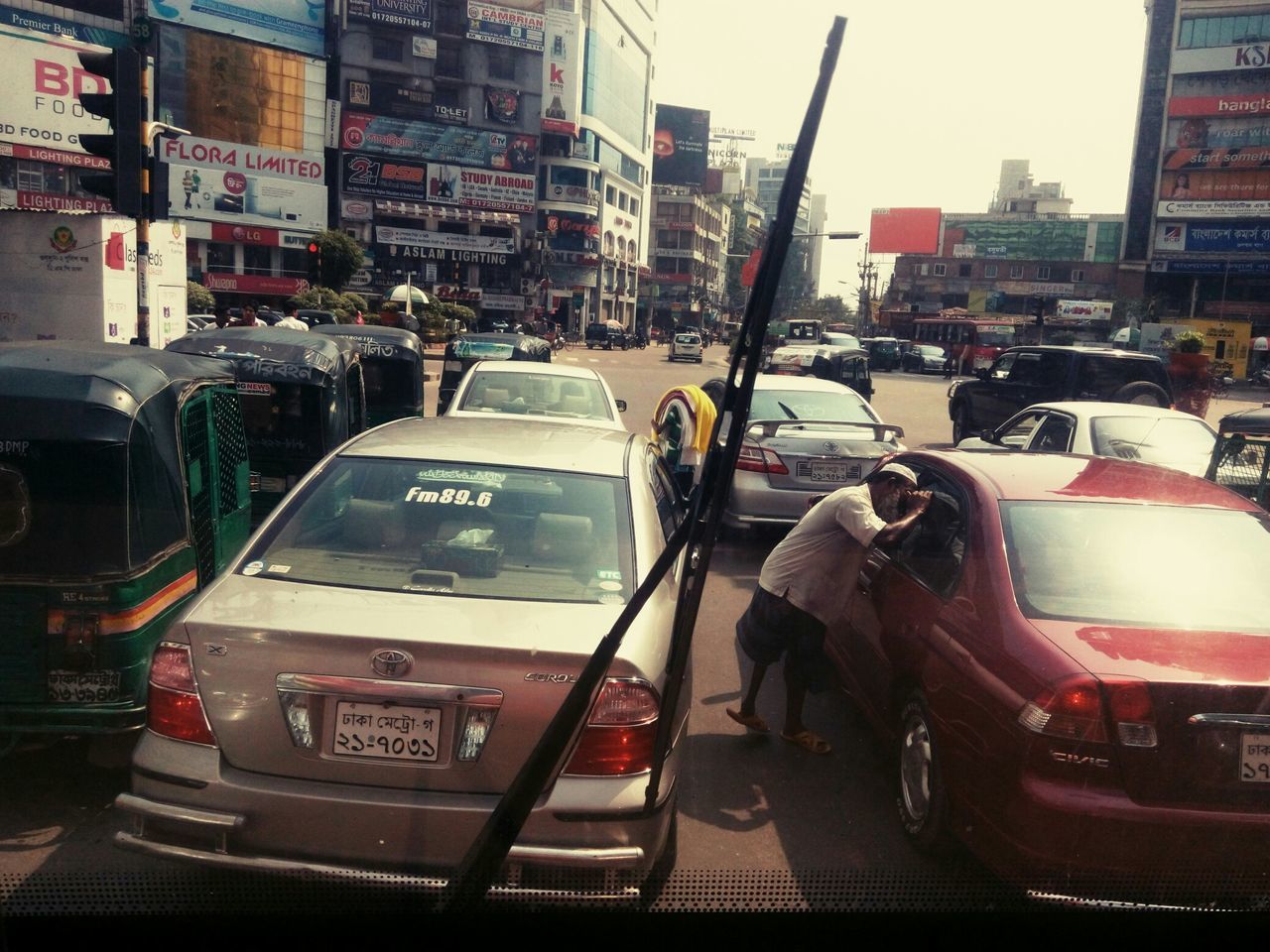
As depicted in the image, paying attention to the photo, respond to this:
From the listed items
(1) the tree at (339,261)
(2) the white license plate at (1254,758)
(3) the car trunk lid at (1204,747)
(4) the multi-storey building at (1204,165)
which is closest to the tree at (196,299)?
(1) the tree at (339,261)

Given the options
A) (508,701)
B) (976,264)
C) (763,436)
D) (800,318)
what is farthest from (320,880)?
(976,264)

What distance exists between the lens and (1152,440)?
31.1ft

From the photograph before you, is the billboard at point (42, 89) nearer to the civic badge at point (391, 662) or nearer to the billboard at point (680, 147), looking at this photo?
the civic badge at point (391, 662)

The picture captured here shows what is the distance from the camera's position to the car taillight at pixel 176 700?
116 inches

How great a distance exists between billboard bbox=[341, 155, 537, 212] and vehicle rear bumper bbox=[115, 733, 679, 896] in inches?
2749

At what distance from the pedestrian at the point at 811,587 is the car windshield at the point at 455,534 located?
118 cm

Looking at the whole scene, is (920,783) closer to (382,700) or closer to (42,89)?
(382,700)

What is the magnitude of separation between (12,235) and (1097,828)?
18754mm

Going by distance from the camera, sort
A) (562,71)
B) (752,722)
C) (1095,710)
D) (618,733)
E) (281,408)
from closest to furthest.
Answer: (618,733), (1095,710), (752,722), (281,408), (562,71)

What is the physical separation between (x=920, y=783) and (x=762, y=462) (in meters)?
5.47

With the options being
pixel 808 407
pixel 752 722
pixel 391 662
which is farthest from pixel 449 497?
pixel 808 407

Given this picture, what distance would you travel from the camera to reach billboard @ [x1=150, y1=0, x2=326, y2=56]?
57.9 m

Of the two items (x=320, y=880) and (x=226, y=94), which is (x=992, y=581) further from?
(x=226, y=94)

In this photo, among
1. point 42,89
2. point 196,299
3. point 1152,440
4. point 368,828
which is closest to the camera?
point 368,828
